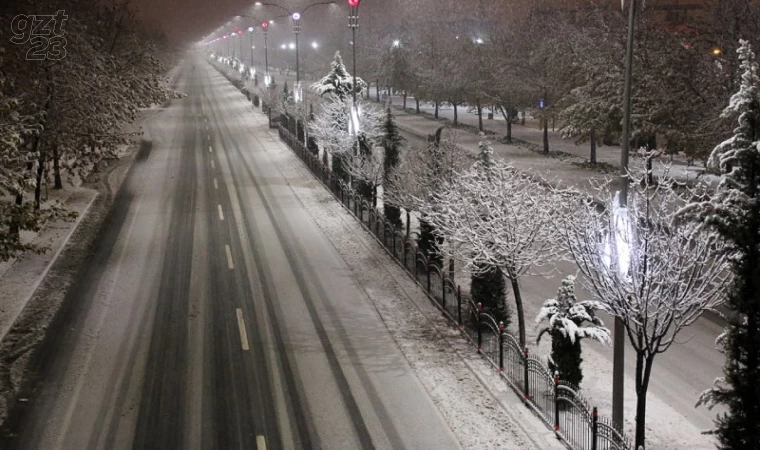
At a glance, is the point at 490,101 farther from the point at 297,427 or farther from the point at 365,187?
the point at 297,427

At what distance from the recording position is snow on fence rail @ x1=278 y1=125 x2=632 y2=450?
11.6 meters

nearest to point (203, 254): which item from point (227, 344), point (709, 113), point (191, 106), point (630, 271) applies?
point (227, 344)

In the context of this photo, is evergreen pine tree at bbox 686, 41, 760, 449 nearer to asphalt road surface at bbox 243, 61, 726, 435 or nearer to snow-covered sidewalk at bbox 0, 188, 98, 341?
asphalt road surface at bbox 243, 61, 726, 435

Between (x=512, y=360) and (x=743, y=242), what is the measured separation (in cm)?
685

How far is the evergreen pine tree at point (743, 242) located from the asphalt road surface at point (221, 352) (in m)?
4.60

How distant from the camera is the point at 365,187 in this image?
29.3 m

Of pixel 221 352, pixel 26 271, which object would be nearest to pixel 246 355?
pixel 221 352

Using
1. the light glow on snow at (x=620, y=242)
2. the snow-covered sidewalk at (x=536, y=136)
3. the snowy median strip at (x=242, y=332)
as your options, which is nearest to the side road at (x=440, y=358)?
the light glow on snow at (x=620, y=242)

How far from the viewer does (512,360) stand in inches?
574

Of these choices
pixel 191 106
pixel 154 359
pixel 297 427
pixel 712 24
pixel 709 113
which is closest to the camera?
pixel 297 427

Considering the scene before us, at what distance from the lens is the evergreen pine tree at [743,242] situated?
27.5ft

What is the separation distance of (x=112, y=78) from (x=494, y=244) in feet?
65.0

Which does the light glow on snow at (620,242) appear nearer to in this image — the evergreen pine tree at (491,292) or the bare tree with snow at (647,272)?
the bare tree with snow at (647,272)

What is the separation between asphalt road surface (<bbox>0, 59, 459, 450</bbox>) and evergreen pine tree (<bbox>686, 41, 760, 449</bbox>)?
4.60 metres
